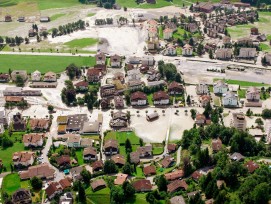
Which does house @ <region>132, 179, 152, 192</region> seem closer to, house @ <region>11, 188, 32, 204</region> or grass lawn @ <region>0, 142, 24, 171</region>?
house @ <region>11, 188, 32, 204</region>

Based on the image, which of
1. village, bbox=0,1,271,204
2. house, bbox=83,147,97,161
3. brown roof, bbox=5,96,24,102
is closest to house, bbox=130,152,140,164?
village, bbox=0,1,271,204

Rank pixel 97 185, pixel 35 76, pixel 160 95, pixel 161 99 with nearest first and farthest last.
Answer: pixel 97 185, pixel 161 99, pixel 160 95, pixel 35 76

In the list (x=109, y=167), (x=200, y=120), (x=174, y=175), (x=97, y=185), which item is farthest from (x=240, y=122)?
(x=97, y=185)

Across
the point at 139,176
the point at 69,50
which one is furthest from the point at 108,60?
the point at 139,176

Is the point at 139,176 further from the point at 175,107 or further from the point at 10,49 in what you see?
the point at 10,49

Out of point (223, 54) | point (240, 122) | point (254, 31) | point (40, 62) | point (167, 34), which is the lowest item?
point (240, 122)

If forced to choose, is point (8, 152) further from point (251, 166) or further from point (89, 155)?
point (251, 166)
